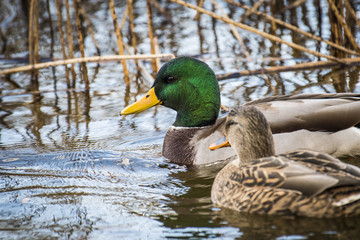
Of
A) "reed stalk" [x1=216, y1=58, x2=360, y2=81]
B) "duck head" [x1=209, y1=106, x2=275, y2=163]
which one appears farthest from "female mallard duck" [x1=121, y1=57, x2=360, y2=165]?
"reed stalk" [x1=216, y1=58, x2=360, y2=81]

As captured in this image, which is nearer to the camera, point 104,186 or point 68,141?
point 104,186

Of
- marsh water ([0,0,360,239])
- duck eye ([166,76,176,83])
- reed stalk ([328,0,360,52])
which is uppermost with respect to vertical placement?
reed stalk ([328,0,360,52])

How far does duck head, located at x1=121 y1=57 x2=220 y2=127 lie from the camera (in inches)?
246

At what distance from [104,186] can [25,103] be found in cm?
345

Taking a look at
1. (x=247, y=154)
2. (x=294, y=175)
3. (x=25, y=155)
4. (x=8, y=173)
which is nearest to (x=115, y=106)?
(x=25, y=155)

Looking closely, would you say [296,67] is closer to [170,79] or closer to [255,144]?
[170,79]

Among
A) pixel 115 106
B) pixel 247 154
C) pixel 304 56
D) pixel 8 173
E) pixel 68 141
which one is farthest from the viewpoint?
pixel 304 56

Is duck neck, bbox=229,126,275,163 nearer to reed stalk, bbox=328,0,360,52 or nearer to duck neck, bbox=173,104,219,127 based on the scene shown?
duck neck, bbox=173,104,219,127

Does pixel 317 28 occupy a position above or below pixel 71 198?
above

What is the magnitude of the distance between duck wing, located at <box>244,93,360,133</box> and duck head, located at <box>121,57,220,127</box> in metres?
0.63

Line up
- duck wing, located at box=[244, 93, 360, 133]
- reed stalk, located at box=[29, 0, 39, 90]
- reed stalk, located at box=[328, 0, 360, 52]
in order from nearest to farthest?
1. duck wing, located at box=[244, 93, 360, 133]
2. reed stalk, located at box=[328, 0, 360, 52]
3. reed stalk, located at box=[29, 0, 39, 90]

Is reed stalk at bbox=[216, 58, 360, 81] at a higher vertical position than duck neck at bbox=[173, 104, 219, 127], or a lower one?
higher

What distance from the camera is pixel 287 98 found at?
6.00 metres

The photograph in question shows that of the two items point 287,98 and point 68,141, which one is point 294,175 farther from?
point 68,141
